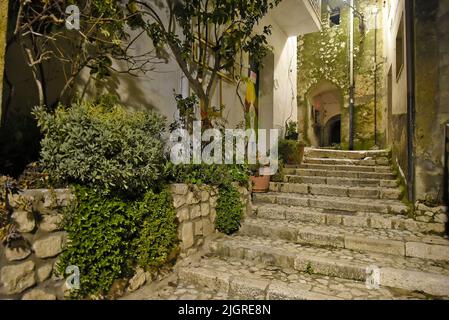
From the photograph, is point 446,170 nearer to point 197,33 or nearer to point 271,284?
point 271,284

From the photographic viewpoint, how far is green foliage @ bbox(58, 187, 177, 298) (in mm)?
2145

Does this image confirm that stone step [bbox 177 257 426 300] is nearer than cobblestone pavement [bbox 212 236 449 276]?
Yes

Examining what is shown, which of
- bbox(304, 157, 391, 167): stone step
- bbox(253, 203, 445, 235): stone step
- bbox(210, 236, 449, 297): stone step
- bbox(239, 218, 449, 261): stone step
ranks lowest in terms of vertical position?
bbox(210, 236, 449, 297): stone step

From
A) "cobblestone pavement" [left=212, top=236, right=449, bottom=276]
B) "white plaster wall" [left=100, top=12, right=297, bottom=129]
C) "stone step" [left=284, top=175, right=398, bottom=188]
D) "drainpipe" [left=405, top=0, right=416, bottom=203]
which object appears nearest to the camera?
"cobblestone pavement" [left=212, top=236, right=449, bottom=276]

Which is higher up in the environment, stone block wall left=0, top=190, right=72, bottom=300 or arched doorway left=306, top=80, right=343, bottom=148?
arched doorway left=306, top=80, right=343, bottom=148

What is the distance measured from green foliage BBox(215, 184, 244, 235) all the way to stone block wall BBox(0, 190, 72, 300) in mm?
2180

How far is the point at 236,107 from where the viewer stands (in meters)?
6.53

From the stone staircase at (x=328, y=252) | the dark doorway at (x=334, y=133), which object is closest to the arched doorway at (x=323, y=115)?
the dark doorway at (x=334, y=133)

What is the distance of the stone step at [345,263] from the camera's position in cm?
266

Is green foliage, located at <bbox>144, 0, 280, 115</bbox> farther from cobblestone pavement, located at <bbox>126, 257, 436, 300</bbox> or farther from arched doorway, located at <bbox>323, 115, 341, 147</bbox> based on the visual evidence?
arched doorway, located at <bbox>323, 115, 341, 147</bbox>

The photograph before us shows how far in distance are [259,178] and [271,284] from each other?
8.78ft

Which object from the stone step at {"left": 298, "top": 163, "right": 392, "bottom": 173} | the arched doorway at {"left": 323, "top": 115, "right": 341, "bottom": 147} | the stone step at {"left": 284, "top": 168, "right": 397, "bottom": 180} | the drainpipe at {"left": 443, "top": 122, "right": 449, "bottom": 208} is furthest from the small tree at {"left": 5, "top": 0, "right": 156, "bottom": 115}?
the arched doorway at {"left": 323, "top": 115, "right": 341, "bottom": 147}

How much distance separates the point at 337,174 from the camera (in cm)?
611
